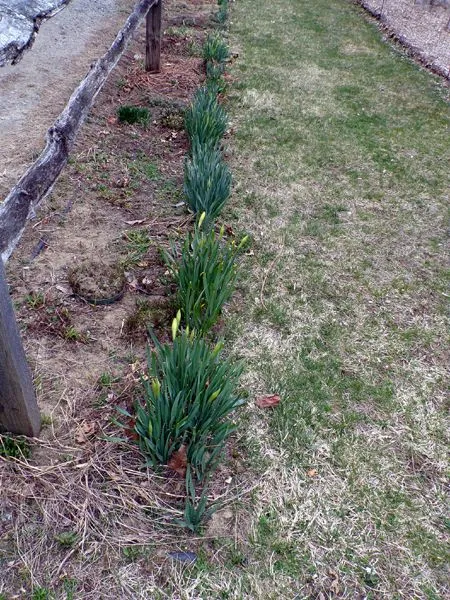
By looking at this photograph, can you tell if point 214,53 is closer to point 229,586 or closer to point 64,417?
point 64,417

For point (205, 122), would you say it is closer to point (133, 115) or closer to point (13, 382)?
→ point (133, 115)

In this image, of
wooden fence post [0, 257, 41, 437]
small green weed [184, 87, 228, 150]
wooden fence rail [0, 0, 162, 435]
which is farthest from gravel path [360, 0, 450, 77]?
wooden fence post [0, 257, 41, 437]

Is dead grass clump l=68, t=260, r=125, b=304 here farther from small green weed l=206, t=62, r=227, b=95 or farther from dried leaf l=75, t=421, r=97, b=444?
small green weed l=206, t=62, r=227, b=95

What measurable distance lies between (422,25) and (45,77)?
659 centimetres

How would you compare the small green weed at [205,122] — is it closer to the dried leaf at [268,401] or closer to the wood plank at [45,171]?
the wood plank at [45,171]

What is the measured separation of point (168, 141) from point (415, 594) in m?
4.09

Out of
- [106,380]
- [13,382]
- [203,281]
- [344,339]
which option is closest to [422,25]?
[344,339]

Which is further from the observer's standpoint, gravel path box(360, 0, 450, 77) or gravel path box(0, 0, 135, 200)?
gravel path box(360, 0, 450, 77)

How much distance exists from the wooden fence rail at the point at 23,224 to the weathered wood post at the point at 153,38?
2138 millimetres

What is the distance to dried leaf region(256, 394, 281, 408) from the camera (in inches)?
101

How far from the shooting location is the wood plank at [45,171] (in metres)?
2.44

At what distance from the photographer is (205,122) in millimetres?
4141

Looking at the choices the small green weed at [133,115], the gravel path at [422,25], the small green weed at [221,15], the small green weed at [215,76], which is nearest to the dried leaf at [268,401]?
the small green weed at [133,115]

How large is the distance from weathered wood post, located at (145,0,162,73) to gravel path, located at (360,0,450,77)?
153 inches
